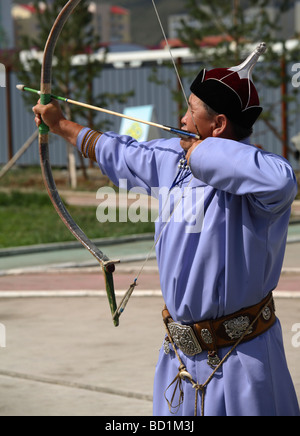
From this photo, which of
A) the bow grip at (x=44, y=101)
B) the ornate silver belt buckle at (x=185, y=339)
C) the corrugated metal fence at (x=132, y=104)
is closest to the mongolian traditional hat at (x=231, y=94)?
the bow grip at (x=44, y=101)

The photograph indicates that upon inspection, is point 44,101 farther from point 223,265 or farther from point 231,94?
point 223,265

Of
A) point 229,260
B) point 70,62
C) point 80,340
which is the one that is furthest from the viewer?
point 70,62

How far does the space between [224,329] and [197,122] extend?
721 mm

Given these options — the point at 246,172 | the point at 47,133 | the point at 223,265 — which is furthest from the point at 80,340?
the point at 246,172

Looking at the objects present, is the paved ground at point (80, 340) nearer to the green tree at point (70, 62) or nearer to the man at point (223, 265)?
the man at point (223, 265)

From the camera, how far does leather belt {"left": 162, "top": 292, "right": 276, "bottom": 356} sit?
3.24m

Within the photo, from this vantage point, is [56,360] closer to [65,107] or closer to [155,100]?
[65,107]

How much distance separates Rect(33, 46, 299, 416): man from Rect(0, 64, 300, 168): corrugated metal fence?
48.4 ft

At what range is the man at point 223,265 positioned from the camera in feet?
10.2

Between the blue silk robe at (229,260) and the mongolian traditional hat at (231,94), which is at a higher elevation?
the mongolian traditional hat at (231,94)

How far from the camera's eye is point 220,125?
127 inches

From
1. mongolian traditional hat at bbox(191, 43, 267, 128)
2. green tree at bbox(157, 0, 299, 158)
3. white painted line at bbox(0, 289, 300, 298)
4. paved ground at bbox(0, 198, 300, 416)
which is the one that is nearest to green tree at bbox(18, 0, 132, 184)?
green tree at bbox(157, 0, 299, 158)

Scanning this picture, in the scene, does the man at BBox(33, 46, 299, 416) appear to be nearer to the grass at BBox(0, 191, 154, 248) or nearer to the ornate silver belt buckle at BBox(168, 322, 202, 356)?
the ornate silver belt buckle at BBox(168, 322, 202, 356)

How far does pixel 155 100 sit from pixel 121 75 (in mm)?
1154
